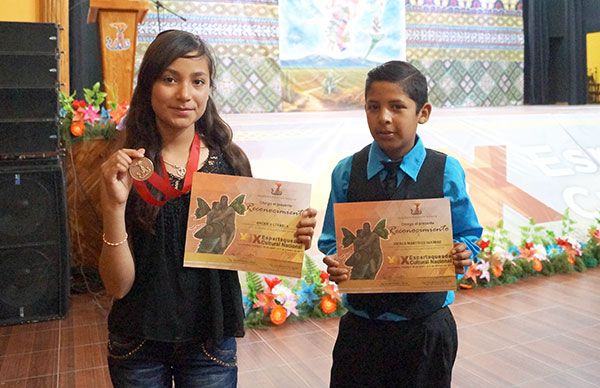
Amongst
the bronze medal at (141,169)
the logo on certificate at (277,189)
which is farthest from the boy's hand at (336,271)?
the bronze medal at (141,169)

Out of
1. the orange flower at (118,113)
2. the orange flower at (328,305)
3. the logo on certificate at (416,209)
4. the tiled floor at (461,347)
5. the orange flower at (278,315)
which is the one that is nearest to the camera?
the logo on certificate at (416,209)

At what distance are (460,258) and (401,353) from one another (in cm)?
26

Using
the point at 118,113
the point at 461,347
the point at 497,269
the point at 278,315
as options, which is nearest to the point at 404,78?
the point at 461,347

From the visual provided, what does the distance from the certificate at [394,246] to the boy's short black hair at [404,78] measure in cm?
24

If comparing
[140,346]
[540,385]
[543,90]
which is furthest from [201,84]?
[543,90]

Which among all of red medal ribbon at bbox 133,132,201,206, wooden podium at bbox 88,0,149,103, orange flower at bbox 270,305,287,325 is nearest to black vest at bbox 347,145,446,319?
red medal ribbon at bbox 133,132,201,206

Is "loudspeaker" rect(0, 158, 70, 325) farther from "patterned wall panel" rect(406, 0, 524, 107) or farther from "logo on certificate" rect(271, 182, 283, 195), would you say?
"patterned wall panel" rect(406, 0, 524, 107)

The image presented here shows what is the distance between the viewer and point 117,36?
3643 millimetres

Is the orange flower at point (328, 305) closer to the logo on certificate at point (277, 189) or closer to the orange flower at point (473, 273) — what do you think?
the orange flower at point (473, 273)

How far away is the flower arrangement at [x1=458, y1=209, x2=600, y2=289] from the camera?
3.56 m

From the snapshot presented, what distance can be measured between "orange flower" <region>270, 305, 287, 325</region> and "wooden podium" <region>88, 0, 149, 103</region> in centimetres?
171

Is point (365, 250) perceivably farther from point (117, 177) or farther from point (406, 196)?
point (117, 177)

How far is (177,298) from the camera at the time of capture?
3.81ft

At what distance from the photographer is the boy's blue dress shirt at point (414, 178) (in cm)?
138
